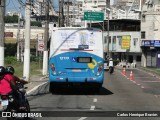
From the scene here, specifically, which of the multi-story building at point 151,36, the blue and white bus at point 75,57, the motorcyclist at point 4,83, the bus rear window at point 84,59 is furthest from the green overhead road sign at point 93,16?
the motorcyclist at point 4,83

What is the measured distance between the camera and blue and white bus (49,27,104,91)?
2216cm

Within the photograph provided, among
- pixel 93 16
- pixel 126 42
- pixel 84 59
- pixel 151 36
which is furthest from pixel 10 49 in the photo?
pixel 84 59

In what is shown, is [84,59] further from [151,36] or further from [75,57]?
[151,36]

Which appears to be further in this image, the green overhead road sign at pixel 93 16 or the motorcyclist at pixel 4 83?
the green overhead road sign at pixel 93 16

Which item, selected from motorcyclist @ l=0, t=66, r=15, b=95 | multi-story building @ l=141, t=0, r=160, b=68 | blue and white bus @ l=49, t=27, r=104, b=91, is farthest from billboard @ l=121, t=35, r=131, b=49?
motorcyclist @ l=0, t=66, r=15, b=95

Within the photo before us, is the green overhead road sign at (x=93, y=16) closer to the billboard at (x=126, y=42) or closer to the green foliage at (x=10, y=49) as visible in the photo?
the billboard at (x=126, y=42)

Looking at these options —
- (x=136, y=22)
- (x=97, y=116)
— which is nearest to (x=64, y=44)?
(x=97, y=116)

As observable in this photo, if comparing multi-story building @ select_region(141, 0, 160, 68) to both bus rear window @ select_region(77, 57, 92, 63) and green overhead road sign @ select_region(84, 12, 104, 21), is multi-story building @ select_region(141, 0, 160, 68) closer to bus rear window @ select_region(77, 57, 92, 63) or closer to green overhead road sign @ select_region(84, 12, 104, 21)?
green overhead road sign @ select_region(84, 12, 104, 21)

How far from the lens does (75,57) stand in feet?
72.9

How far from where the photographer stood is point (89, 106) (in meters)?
17.6

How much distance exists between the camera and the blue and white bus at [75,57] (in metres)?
22.2

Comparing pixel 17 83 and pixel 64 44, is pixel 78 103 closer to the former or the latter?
pixel 64 44

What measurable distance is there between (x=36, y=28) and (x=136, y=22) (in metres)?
27.8

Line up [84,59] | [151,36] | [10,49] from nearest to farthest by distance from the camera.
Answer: [84,59] < [151,36] < [10,49]
